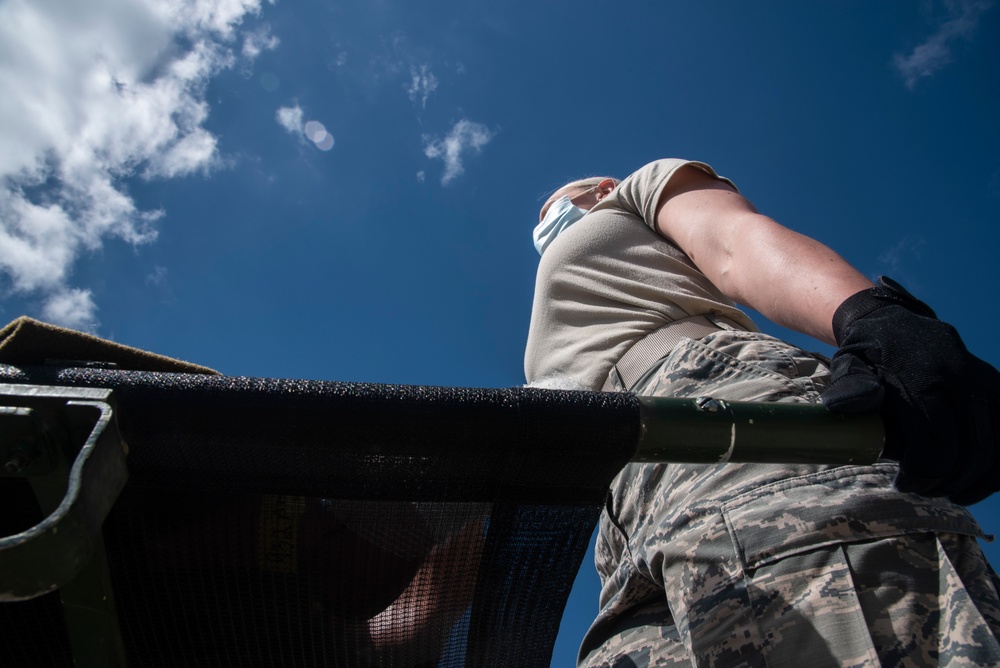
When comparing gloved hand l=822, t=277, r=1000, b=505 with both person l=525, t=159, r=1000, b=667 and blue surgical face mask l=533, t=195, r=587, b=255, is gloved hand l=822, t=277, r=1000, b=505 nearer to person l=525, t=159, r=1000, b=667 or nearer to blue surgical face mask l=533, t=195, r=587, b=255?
person l=525, t=159, r=1000, b=667

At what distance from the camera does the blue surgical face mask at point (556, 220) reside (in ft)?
8.86

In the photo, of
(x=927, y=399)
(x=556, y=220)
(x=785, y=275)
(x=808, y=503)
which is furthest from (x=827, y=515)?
(x=556, y=220)

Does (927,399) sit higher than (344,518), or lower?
lower

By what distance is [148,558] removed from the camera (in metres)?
1.08

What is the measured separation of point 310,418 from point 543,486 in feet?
1.19

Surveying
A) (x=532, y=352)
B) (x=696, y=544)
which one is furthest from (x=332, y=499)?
(x=532, y=352)

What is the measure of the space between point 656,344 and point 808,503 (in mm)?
593

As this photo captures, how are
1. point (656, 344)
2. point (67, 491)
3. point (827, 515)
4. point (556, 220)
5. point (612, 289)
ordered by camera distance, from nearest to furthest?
1. point (67, 491)
2. point (827, 515)
3. point (656, 344)
4. point (612, 289)
5. point (556, 220)

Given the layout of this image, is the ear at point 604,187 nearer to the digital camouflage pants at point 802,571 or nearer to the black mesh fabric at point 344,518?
the digital camouflage pants at point 802,571

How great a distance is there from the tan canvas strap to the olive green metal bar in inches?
23.1

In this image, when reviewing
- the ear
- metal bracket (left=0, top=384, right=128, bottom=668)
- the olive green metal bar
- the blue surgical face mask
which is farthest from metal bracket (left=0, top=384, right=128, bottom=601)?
the ear

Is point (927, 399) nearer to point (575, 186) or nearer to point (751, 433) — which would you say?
point (751, 433)

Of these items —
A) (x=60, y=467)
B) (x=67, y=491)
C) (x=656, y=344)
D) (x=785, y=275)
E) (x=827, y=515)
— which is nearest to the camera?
(x=67, y=491)

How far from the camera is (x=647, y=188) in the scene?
1.95 metres
